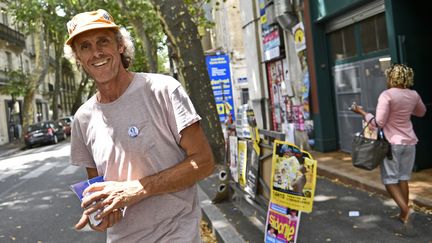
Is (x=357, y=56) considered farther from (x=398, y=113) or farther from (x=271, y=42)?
(x=398, y=113)

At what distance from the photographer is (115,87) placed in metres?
2.21

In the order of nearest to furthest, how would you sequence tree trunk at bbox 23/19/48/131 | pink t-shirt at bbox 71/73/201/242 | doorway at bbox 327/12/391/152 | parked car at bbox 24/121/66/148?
pink t-shirt at bbox 71/73/201/242, doorway at bbox 327/12/391/152, parked car at bbox 24/121/66/148, tree trunk at bbox 23/19/48/131

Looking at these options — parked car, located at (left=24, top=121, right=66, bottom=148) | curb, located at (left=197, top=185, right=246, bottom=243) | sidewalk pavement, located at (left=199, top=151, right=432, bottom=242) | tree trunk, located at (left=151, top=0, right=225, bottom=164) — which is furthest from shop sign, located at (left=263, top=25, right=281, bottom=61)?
parked car, located at (left=24, top=121, right=66, bottom=148)

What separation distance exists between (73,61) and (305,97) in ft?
30.8

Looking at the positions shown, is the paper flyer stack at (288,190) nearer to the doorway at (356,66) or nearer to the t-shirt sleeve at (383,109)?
the t-shirt sleeve at (383,109)

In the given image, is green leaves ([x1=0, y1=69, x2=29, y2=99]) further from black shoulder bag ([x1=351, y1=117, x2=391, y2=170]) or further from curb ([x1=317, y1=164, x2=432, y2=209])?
black shoulder bag ([x1=351, y1=117, x2=391, y2=170])

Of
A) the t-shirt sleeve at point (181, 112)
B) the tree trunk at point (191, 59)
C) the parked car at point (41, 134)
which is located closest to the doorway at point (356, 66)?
the tree trunk at point (191, 59)

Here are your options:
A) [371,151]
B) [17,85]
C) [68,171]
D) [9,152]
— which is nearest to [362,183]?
[371,151]

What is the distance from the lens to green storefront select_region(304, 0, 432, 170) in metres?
7.54

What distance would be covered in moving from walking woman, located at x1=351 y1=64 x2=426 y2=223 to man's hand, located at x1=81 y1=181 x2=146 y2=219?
371 cm

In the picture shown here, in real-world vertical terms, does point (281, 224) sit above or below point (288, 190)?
below

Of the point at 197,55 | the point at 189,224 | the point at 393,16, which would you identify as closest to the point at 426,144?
the point at 393,16

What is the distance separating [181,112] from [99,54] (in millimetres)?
492

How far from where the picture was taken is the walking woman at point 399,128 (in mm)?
5020
